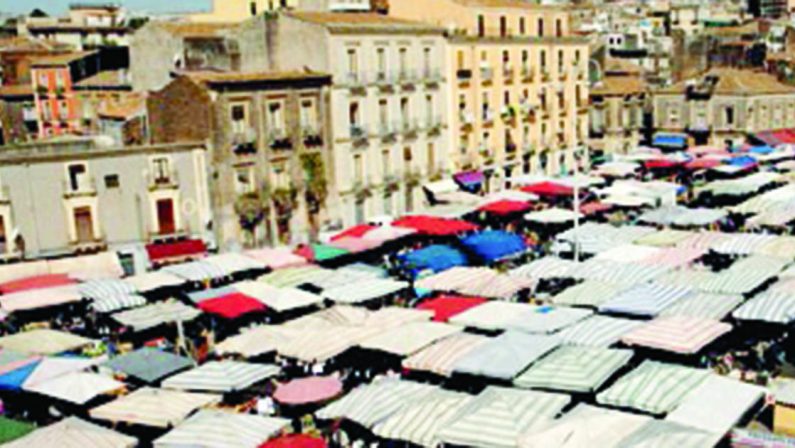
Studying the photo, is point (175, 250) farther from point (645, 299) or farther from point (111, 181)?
point (645, 299)

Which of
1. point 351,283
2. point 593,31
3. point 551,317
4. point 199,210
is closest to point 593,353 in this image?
point 551,317

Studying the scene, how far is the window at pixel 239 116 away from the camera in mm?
38312

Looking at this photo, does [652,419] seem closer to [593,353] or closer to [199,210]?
[593,353]

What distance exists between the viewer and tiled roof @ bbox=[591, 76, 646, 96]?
6425cm

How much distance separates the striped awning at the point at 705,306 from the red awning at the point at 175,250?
20.1 metres

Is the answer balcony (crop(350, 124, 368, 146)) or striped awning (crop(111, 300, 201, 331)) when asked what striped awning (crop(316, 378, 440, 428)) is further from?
balcony (crop(350, 124, 368, 146))

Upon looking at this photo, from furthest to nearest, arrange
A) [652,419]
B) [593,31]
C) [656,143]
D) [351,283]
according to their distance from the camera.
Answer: [593,31] → [656,143] → [351,283] → [652,419]

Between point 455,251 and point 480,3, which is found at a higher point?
point 480,3

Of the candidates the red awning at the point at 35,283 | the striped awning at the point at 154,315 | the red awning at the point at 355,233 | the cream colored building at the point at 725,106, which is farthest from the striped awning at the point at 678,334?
the cream colored building at the point at 725,106

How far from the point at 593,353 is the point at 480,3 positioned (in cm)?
3523

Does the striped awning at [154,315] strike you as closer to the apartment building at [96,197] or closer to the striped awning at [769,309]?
the apartment building at [96,197]

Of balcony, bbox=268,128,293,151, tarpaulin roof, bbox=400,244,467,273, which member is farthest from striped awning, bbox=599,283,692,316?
balcony, bbox=268,128,293,151

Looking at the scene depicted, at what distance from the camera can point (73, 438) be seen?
17.0m

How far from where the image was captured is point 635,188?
4184 centimetres
